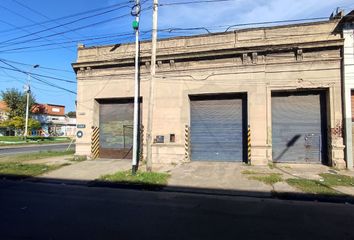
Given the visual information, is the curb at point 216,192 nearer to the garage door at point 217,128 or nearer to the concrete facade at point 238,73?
the concrete facade at point 238,73

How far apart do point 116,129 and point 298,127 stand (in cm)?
1103

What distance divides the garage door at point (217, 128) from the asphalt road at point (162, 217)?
7751 millimetres

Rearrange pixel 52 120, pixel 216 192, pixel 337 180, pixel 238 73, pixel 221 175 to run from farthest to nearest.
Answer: pixel 52 120
pixel 238 73
pixel 221 175
pixel 337 180
pixel 216 192

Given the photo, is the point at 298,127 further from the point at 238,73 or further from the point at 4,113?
the point at 4,113

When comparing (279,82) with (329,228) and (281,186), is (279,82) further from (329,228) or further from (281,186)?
(329,228)

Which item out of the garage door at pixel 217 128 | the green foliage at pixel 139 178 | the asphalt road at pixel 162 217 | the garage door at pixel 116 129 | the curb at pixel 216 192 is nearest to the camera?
the asphalt road at pixel 162 217

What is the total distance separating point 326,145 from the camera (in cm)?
1703

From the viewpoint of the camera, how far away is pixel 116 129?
821 inches

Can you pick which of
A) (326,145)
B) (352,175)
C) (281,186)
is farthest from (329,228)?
(326,145)

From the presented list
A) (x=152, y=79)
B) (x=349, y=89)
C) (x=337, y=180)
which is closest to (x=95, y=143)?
(x=152, y=79)

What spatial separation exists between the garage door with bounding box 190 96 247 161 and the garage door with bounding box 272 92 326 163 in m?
1.92

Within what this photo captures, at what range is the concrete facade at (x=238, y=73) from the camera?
647 inches

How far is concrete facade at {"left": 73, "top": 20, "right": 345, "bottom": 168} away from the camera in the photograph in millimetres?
16438

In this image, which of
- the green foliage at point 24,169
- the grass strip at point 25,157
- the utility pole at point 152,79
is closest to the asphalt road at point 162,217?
the utility pole at point 152,79
